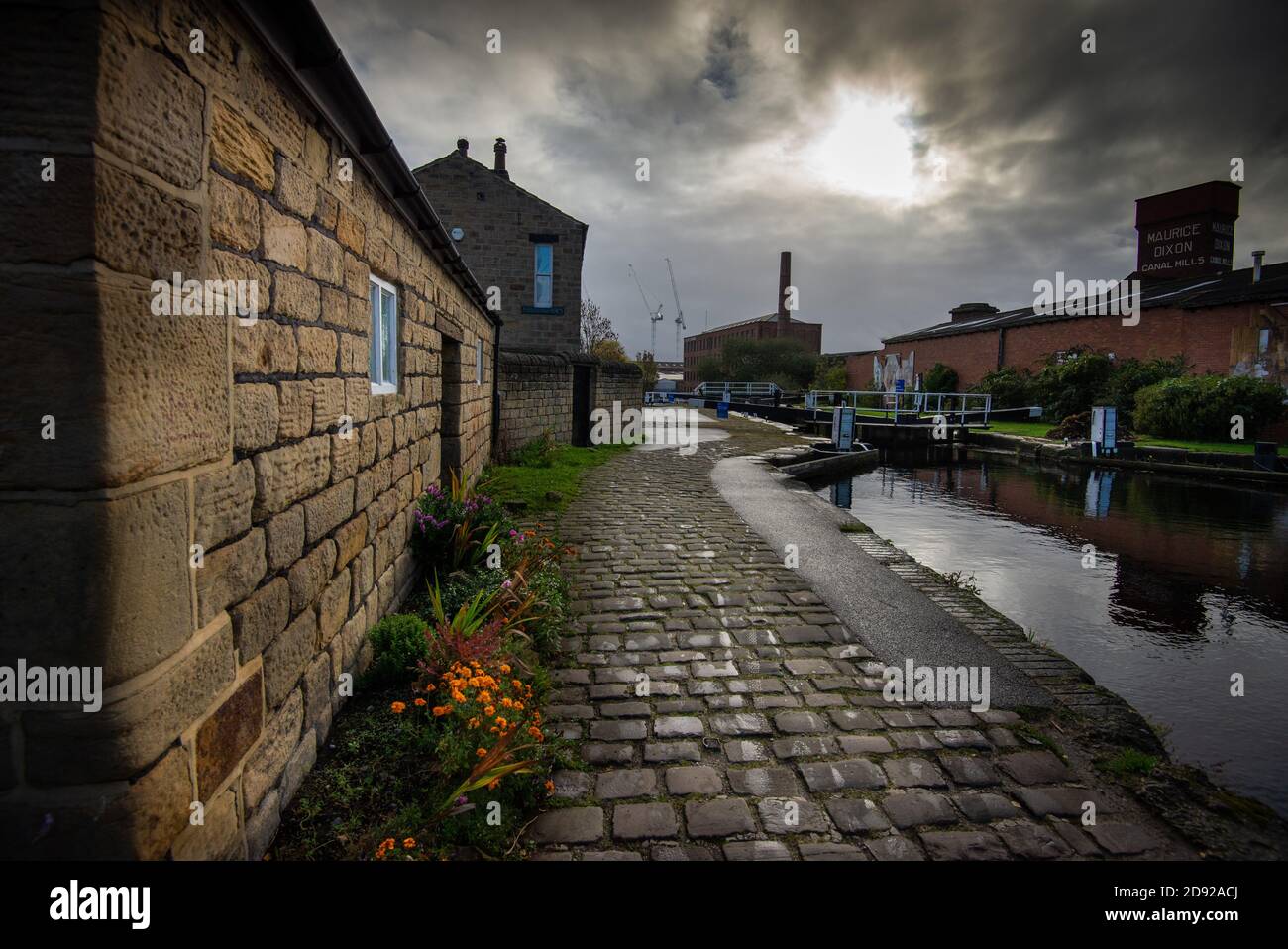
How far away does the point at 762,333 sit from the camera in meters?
82.4

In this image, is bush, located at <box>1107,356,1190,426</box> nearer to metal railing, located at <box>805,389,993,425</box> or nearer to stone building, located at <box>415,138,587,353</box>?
metal railing, located at <box>805,389,993,425</box>

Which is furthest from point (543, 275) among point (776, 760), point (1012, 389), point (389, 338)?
point (1012, 389)

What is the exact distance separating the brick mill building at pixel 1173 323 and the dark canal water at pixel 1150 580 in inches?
440

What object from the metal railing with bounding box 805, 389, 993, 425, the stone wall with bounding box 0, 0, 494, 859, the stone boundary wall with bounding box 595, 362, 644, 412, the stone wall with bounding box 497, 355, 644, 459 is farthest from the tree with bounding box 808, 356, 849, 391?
the stone wall with bounding box 0, 0, 494, 859

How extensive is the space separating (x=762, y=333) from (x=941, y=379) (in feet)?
156

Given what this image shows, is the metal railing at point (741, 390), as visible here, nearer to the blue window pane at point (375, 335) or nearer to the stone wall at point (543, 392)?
the stone wall at point (543, 392)

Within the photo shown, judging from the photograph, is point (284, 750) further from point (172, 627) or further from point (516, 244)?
point (516, 244)

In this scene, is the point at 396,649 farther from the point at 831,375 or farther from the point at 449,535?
the point at 831,375

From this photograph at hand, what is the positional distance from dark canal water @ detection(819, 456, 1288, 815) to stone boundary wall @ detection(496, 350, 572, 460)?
605cm

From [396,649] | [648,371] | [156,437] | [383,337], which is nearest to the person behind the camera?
[156,437]

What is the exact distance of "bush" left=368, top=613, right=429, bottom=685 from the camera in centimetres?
350

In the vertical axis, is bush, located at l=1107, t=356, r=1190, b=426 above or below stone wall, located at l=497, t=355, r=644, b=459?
above

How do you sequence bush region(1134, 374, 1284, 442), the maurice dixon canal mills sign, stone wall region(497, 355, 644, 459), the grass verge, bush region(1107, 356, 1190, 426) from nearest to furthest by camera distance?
the grass verge
stone wall region(497, 355, 644, 459)
bush region(1134, 374, 1284, 442)
bush region(1107, 356, 1190, 426)
the maurice dixon canal mills sign

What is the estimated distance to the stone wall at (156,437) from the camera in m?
1.49
